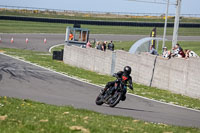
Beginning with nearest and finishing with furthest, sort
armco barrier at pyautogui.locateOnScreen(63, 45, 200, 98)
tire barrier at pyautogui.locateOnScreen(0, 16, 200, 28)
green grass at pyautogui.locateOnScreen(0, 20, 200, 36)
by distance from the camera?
armco barrier at pyautogui.locateOnScreen(63, 45, 200, 98) → green grass at pyautogui.locateOnScreen(0, 20, 200, 36) → tire barrier at pyautogui.locateOnScreen(0, 16, 200, 28)

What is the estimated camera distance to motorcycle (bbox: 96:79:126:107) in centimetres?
1528

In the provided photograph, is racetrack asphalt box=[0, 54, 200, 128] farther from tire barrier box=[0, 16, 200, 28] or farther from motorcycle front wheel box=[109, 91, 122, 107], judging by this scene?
tire barrier box=[0, 16, 200, 28]

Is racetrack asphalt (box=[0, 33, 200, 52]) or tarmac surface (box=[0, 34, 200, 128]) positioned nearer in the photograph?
tarmac surface (box=[0, 34, 200, 128])

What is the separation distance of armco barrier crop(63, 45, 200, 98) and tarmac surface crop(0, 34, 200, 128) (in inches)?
106

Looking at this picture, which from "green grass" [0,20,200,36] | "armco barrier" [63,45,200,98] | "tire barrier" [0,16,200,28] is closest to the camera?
"armco barrier" [63,45,200,98]

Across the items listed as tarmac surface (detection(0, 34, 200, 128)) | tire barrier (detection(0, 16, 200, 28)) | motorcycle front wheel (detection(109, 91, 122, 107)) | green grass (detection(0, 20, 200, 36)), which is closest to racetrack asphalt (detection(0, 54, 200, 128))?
tarmac surface (detection(0, 34, 200, 128))

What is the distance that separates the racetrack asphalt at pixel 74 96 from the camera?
14.6m

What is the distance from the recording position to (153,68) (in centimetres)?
2402

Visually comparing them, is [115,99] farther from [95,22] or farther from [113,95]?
[95,22]

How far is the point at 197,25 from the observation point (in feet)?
228

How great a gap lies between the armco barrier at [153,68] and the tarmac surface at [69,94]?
2.70 metres

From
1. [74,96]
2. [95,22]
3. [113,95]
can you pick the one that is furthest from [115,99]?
[95,22]

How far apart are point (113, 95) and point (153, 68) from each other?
872 centimetres

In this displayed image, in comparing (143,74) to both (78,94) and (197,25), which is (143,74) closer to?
(78,94)
